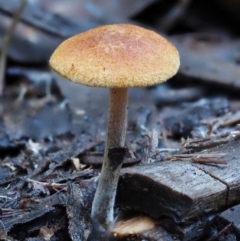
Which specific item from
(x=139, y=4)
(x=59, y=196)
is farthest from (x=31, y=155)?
(x=139, y=4)

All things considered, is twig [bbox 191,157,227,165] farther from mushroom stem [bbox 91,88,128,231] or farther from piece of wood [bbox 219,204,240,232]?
mushroom stem [bbox 91,88,128,231]

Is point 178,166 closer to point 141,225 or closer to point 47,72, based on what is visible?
point 141,225

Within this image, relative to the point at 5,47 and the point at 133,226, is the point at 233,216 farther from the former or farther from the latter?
the point at 5,47

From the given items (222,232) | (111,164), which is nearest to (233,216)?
(222,232)

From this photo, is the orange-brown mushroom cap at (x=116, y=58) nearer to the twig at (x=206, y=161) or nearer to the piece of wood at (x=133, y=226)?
the twig at (x=206, y=161)

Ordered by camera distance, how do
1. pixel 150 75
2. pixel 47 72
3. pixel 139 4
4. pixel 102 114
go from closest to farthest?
pixel 150 75 → pixel 102 114 → pixel 47 72 → pixel 139 4

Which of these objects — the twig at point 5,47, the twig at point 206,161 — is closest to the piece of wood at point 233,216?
the twig at point 206,161
